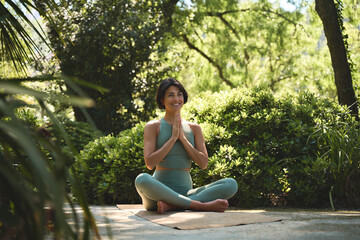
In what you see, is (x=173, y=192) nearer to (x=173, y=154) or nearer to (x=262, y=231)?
(x=173, y=154)

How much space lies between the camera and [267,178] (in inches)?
188

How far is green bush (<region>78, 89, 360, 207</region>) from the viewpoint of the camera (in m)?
4.59

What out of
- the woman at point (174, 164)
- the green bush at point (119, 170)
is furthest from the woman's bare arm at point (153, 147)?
the green bush at point (119, 170)

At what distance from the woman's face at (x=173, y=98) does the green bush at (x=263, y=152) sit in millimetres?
831

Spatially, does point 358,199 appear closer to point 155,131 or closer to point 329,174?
point 329,174

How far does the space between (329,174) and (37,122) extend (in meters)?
4.42

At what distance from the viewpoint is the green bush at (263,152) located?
459 centimetres

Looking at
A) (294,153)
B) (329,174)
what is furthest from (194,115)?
(329,174)

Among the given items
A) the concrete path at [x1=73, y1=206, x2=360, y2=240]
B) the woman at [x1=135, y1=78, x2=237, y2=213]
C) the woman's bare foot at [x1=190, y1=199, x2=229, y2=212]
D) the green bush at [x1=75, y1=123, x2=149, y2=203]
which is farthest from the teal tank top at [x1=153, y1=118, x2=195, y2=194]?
the green bush at [x1=75, y1=123, x2=149, y2=203]

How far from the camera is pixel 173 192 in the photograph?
384cm

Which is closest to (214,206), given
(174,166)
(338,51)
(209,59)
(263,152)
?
(174,166)

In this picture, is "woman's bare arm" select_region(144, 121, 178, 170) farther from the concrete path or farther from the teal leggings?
the concrete path

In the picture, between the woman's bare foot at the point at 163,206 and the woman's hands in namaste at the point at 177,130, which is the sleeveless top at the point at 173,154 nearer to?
the woman's hands in namaste at the point at 177,130

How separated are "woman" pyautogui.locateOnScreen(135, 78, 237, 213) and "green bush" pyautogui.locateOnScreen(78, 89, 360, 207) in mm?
658
